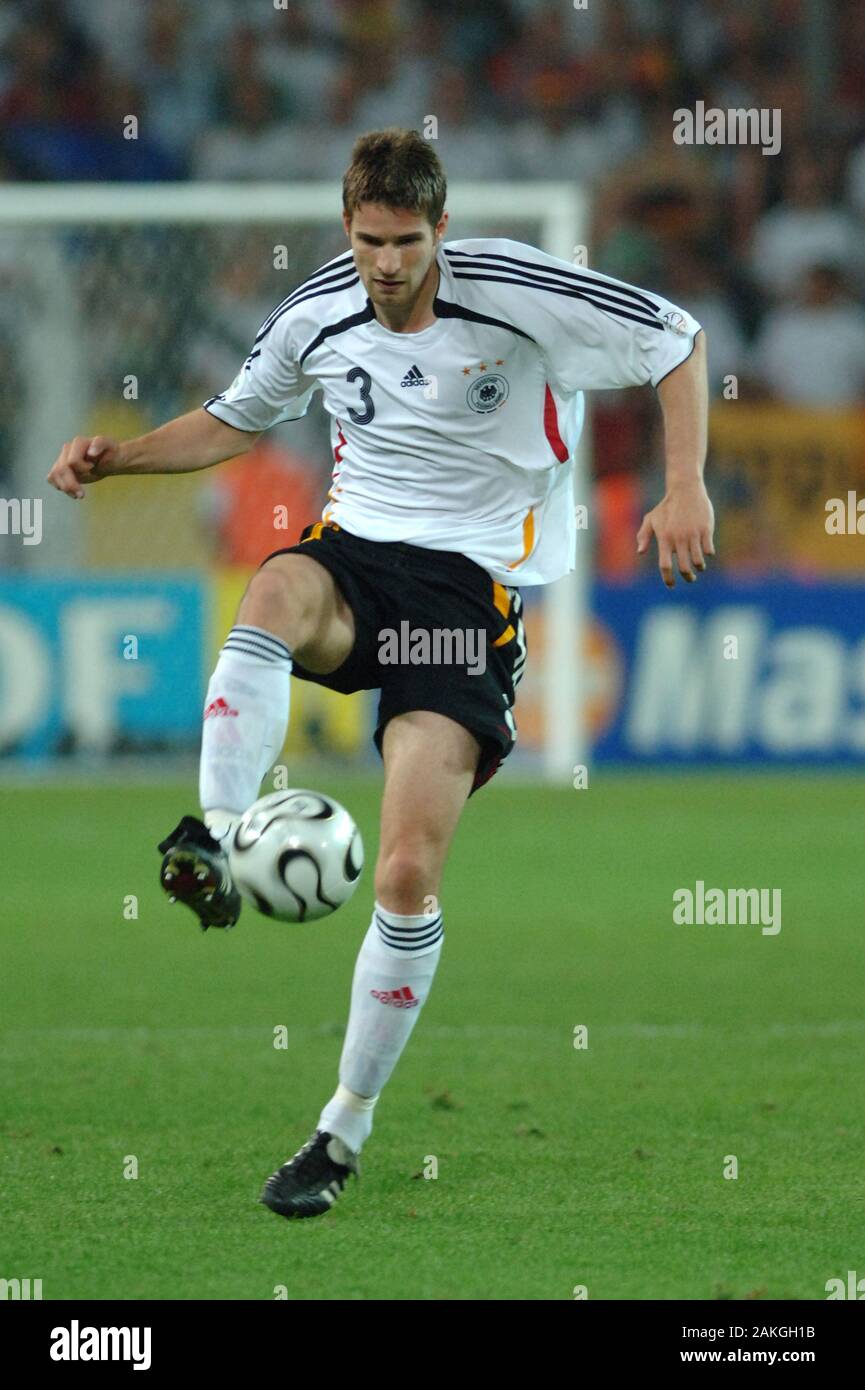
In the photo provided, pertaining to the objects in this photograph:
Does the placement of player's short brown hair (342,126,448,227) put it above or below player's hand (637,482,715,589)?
above

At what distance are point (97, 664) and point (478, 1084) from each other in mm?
7114

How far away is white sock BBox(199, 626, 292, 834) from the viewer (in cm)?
446

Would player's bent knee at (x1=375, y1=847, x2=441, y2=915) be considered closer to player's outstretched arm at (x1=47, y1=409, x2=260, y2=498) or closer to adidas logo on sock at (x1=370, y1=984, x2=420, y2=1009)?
adidas logo on sock at (x1=370, y1=984, x2=420, y2=1009)

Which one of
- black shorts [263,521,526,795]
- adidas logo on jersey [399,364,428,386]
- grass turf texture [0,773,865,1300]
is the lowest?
grass turf texture [0,773,865,1300]

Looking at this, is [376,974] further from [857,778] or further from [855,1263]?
[857,778]

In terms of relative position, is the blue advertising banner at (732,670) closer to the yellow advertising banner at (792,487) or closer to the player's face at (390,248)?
the yellow advertising banner at (792,487)

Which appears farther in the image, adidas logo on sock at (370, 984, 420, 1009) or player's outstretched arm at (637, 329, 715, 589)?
adidas logo on sock at (370, 984, 420, 1009)

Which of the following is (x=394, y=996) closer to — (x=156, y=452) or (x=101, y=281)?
(x=156, y=452)

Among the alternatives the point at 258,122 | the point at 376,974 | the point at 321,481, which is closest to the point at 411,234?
the point at 376,974

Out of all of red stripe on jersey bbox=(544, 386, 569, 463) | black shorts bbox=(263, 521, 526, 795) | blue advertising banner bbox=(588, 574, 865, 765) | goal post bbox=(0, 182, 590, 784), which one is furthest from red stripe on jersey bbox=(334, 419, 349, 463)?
blue advertising banner bbox=(588, 574, 865, 765)

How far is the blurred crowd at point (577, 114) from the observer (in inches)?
590

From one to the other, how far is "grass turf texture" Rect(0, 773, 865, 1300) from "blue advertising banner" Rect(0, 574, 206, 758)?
1.83 m

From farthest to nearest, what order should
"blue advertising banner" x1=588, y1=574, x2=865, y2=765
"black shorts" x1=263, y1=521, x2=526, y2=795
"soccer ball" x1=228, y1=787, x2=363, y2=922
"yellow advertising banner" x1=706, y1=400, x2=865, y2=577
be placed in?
"yellow advertising banner" x1=706, y1=400, x2=865, y2=577
"blue advertising banner" x1=588, y1=574, x2=865, y2=765
"black shorts" x1=263, y1=521, x2=526, y2=795
"soccer ball" x1=228, y1=787, x2=363, y2=922

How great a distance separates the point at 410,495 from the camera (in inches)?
193
